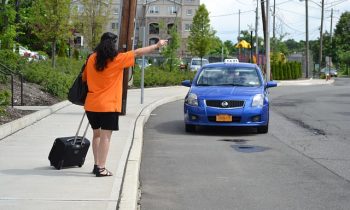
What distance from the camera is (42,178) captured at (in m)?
7.70

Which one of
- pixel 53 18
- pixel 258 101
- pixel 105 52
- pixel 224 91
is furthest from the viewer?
pixel 53 18

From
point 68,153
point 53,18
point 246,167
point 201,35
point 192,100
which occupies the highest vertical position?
point 201,35

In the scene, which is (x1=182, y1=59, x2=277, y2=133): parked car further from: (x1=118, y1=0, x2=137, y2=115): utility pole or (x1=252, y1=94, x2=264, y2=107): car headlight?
(x1=118, y1=0, x2=137, y2=115): utility pole

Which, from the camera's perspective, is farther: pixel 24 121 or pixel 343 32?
pixel 343 32

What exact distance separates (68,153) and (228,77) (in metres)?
7.11

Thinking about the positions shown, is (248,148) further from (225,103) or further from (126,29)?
(126,29)

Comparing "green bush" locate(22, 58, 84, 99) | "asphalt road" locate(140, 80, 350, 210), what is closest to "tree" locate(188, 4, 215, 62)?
"green bush" locate(22, 58, 84, 99)

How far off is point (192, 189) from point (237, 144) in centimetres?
449

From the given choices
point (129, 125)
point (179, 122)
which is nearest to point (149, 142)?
point (129, 125)

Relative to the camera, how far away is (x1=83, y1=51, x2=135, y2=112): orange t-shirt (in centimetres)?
772

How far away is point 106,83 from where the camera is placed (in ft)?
25.6

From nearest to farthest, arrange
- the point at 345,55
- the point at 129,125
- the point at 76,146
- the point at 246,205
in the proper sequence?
1. the point at 246,205
2. the point at 76,146
3. the point at 129,125
4. the point at 345,55

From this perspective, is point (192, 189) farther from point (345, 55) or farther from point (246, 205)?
point (345, 55)

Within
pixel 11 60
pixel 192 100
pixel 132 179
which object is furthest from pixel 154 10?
pixel 132 179
